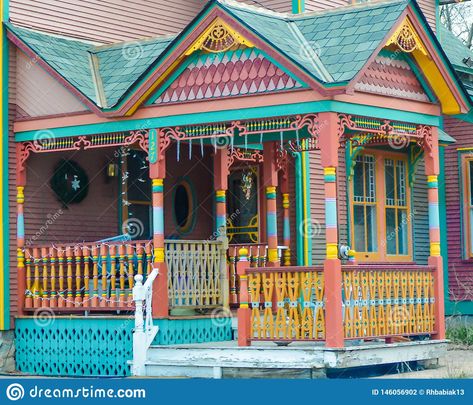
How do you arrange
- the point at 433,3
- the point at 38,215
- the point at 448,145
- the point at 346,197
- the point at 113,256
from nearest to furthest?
the point at 113,256 < the point at 38,215 < the point at 346,197 < the point at 448,145 < the point at 433,3

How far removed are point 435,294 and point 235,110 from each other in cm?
397

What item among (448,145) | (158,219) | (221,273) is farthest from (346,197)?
(158,219)

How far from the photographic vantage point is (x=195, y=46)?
Result: 15.9 m

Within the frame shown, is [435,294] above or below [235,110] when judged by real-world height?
below

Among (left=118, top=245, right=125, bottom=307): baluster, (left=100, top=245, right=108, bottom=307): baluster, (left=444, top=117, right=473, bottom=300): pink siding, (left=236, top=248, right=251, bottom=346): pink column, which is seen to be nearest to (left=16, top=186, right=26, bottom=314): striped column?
(left=100, top=245, right=108, bottom=307): baluster

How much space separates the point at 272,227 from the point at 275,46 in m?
4.27

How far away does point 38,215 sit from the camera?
18.1 meters

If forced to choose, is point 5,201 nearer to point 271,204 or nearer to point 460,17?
point 271,204

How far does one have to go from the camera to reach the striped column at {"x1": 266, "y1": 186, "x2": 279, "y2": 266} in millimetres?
18531

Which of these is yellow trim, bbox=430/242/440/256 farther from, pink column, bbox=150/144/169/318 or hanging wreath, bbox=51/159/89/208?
hanging wreath, bbox=51/159/89/208

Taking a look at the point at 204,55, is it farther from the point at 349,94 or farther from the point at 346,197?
the point at 346,197

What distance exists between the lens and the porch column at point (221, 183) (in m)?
18.4

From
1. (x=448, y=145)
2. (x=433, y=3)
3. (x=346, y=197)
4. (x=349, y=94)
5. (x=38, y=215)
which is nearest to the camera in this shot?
(x=349, y=94)

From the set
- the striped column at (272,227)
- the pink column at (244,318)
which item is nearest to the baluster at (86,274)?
the pink column at (244,318)
